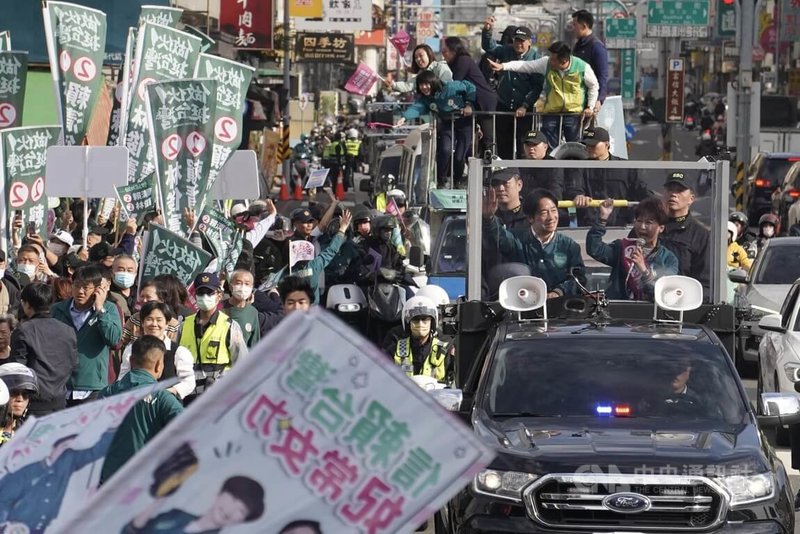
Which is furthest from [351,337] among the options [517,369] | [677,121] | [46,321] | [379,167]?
[677,121]

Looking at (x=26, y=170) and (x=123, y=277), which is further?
(x=26, y=170)

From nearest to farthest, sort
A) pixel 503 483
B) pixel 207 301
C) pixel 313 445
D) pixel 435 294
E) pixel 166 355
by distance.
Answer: pixel 313 445 → pixel 503 483 → pixel 166 355 → pixel 207 301 → pixel 435 294

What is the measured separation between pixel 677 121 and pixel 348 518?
55.7 metres

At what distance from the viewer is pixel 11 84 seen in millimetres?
18078

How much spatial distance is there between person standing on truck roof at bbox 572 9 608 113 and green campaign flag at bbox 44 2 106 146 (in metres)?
4.99

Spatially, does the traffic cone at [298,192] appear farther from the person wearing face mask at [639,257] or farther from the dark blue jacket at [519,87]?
the person wearing face mask at [639,257]

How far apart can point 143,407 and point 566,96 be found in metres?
10.6

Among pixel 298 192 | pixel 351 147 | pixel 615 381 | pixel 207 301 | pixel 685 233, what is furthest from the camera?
pixel 351 147

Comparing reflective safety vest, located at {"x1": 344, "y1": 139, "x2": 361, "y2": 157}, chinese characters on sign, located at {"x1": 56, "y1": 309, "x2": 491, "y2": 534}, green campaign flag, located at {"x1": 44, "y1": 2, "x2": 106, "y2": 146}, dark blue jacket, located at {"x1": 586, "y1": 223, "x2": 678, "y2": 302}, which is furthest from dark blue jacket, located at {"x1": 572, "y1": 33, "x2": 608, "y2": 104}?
reflective safety vest, located at {"x1": 344, "y1": 139, "x2": 361, "y2": 157}

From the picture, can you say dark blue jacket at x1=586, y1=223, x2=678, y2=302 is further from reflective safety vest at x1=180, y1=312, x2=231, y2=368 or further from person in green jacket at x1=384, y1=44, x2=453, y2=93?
person in green jacket at x1=384, y1=44, x2=453, y2=93

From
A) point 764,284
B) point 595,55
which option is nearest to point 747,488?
point 764,284

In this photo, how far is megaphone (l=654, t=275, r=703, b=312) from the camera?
32.2 ft

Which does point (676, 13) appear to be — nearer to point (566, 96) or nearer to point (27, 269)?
point (566, 96)

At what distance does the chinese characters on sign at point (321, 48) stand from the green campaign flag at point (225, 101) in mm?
33132
